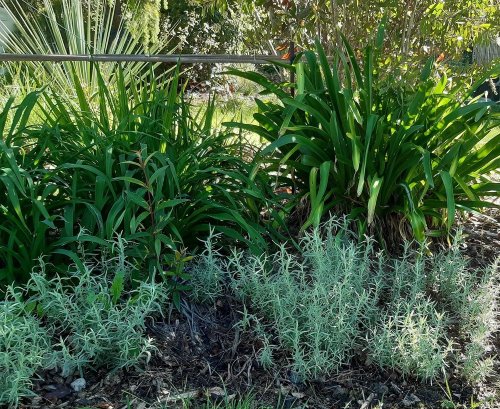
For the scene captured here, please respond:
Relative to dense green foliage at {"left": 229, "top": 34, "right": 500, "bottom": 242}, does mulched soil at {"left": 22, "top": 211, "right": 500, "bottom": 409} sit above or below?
below

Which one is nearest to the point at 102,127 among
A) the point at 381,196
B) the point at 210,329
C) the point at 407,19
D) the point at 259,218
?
the point at 259,218

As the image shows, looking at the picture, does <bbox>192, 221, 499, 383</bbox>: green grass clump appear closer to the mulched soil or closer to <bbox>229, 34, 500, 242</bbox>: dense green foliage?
the mulched soil

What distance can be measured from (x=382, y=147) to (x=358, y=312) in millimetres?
1211

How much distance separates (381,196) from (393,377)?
3.80ft

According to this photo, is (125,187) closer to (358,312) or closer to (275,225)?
(275,225)

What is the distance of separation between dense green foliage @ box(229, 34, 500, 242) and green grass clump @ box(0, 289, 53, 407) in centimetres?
144

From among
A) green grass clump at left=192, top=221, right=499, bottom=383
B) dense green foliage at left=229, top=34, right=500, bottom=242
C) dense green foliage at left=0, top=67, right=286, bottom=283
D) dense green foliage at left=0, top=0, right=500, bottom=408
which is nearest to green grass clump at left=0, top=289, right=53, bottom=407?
dense green foliage at left=0, top=0, right=500, bottom=408

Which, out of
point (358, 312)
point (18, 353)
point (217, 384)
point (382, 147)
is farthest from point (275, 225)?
point (18, 353)

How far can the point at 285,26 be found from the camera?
482cm

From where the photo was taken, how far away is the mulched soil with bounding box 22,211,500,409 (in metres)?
2.65

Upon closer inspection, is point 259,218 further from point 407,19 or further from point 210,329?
point 407,19

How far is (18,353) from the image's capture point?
99.3 inches

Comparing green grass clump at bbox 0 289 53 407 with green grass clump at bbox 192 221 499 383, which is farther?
green grass clump at bbox 192 221 499 383

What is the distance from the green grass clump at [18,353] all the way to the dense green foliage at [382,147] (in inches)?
56.9
